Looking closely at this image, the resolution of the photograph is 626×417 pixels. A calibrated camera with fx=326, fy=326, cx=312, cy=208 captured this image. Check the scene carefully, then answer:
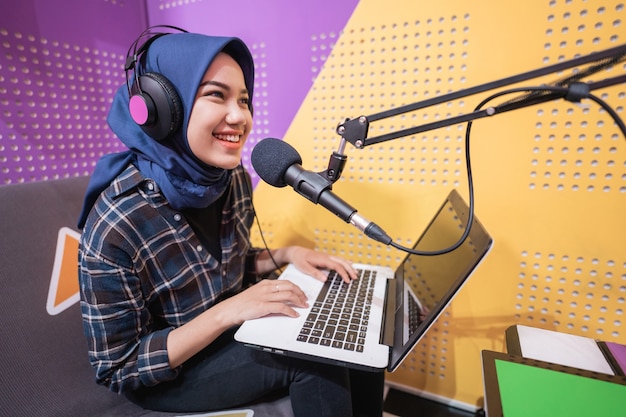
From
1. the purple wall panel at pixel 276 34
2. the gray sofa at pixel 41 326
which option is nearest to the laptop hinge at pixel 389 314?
the gray sofa at pixel 41 326

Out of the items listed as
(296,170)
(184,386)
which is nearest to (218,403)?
(184,386)

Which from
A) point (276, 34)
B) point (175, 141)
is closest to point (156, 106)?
point (175, 141)

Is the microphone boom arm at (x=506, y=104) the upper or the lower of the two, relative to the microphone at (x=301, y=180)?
upper

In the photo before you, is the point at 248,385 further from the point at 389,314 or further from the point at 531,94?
the point at 531,94

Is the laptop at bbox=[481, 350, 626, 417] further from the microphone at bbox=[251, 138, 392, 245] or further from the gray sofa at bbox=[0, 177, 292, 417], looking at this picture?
the gray sofa at bbox=[0, 177, 292, 417]

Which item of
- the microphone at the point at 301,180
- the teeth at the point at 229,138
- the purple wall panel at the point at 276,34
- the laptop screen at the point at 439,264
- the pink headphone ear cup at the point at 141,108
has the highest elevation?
the purple wall panel at the point at 276,34

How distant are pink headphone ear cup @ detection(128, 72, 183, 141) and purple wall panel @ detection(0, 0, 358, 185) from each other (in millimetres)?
532

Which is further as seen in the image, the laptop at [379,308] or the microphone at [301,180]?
the laptop at [379,308]

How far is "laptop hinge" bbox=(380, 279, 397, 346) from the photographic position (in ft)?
2.42

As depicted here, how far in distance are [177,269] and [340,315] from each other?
17.0 inches

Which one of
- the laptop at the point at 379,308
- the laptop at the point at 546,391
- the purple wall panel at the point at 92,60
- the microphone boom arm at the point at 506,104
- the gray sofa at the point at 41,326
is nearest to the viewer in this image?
the microphone boom arm at the point at 506,104

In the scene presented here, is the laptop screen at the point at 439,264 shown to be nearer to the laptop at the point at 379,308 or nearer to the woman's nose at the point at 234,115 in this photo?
the laptop at the point at 379,308

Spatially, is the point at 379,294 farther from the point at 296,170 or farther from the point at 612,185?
the point at 612,185

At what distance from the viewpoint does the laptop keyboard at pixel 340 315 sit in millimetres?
714
